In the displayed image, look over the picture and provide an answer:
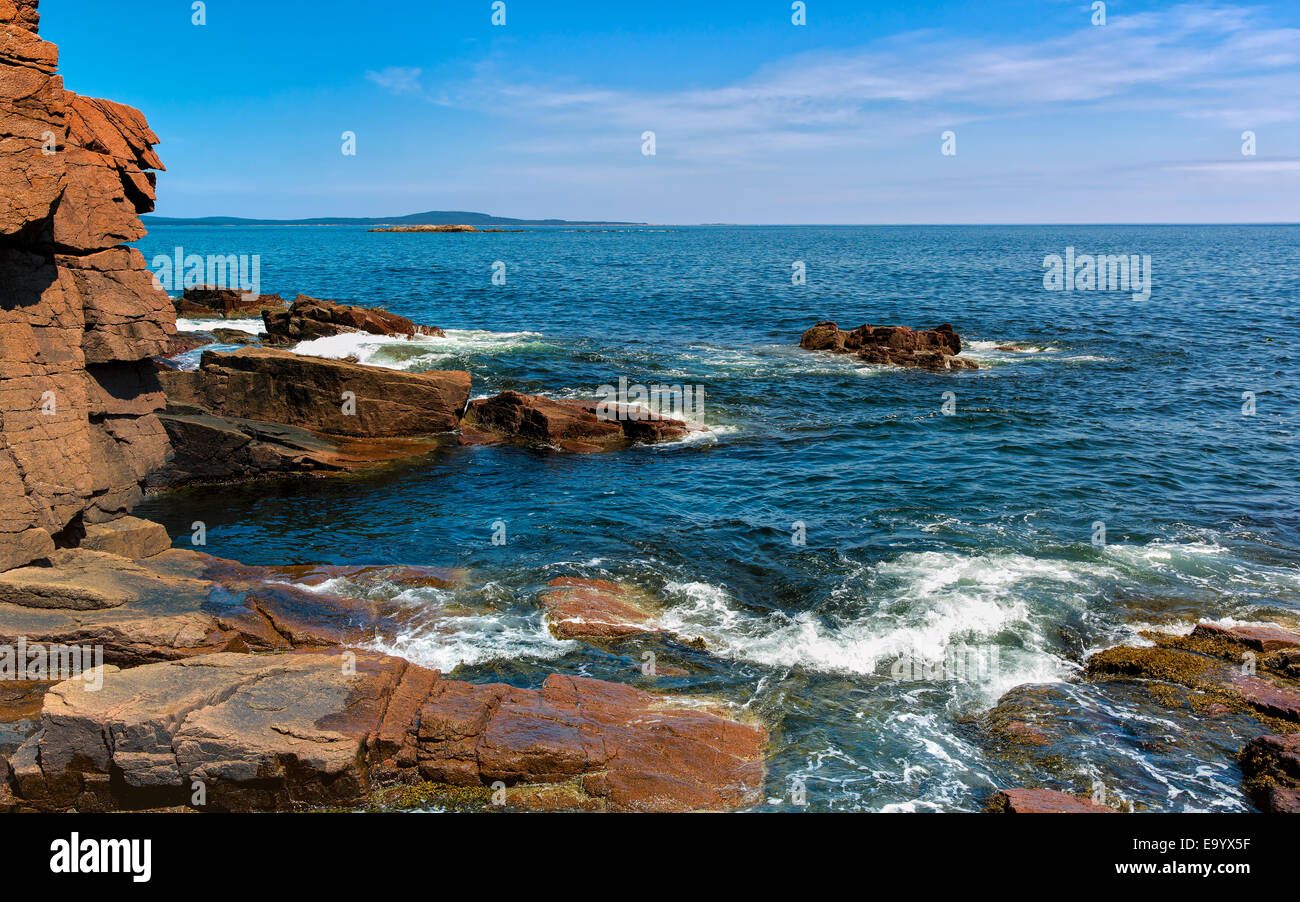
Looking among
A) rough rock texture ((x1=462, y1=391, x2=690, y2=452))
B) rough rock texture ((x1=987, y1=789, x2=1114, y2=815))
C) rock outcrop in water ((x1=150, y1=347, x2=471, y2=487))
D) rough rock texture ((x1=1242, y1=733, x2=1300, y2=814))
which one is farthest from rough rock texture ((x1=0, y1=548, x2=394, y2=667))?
rough rock texture ((x1=1242, y1=733, x2=1300, y2=814))

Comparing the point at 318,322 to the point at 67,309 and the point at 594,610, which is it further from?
the point at 594,610

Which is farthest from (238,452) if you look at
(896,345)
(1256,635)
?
(896,345)

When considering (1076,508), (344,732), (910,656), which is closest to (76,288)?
(344,732)

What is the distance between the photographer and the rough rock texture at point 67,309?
14.1 meters

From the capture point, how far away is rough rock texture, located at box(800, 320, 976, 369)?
4159cm

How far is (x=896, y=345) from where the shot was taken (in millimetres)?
43406

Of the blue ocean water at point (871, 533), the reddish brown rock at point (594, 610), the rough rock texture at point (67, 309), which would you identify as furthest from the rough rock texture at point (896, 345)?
the rough rock texture at point (67, 309)

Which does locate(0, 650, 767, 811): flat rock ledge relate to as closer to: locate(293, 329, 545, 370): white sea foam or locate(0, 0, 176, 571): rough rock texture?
locate(0, 0, 176, 571): rough rock texture

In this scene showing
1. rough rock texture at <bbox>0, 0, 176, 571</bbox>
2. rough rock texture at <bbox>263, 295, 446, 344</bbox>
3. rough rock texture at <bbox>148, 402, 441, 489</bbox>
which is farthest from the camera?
rough rock texture at <bbox>263, 295, 446, 344</bbox>

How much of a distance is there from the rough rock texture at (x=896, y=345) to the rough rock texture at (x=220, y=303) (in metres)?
33.7

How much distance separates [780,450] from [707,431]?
3.33 m

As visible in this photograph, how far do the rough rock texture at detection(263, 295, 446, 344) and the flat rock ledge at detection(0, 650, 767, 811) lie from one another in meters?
30.6
